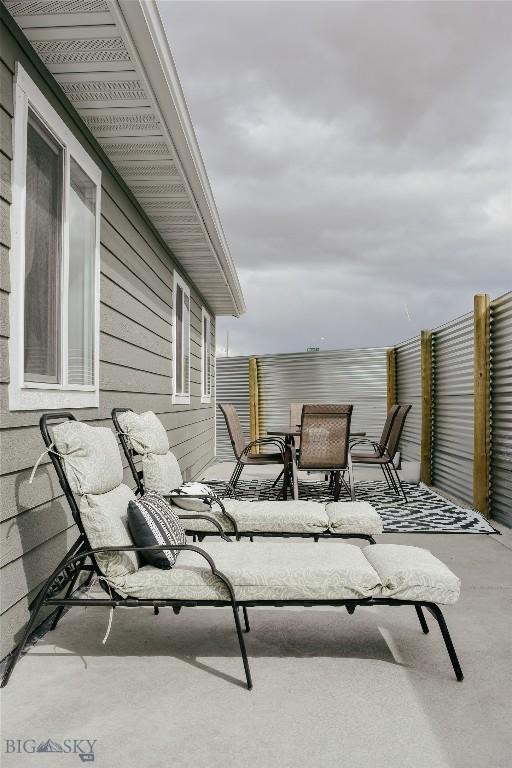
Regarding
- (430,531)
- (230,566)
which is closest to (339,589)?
(230,566)

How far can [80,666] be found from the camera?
2559 mm

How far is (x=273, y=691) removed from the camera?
2309mm

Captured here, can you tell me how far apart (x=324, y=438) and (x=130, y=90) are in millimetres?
3912

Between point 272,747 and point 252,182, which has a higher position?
point 252,182

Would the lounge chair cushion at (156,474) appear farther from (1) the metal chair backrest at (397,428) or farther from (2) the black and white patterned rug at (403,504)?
(1) the metal chair backrest at (397,428)

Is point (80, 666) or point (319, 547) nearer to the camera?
point (80, 666)

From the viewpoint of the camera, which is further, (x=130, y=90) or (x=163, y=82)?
(x=130, y=90)

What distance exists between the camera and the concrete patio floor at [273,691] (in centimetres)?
190

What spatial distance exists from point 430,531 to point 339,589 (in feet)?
9.79

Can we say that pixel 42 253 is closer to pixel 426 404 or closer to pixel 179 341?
pixel 179 341

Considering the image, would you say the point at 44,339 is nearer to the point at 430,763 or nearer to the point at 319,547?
the point at 319,547

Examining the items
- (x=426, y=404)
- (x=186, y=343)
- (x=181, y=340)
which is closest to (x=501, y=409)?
(x=426, y=404)

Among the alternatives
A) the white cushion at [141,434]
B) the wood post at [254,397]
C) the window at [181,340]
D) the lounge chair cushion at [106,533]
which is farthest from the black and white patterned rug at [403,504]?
the wood post at [254,397]

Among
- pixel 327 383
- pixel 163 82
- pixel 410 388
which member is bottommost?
pixel 410 388
